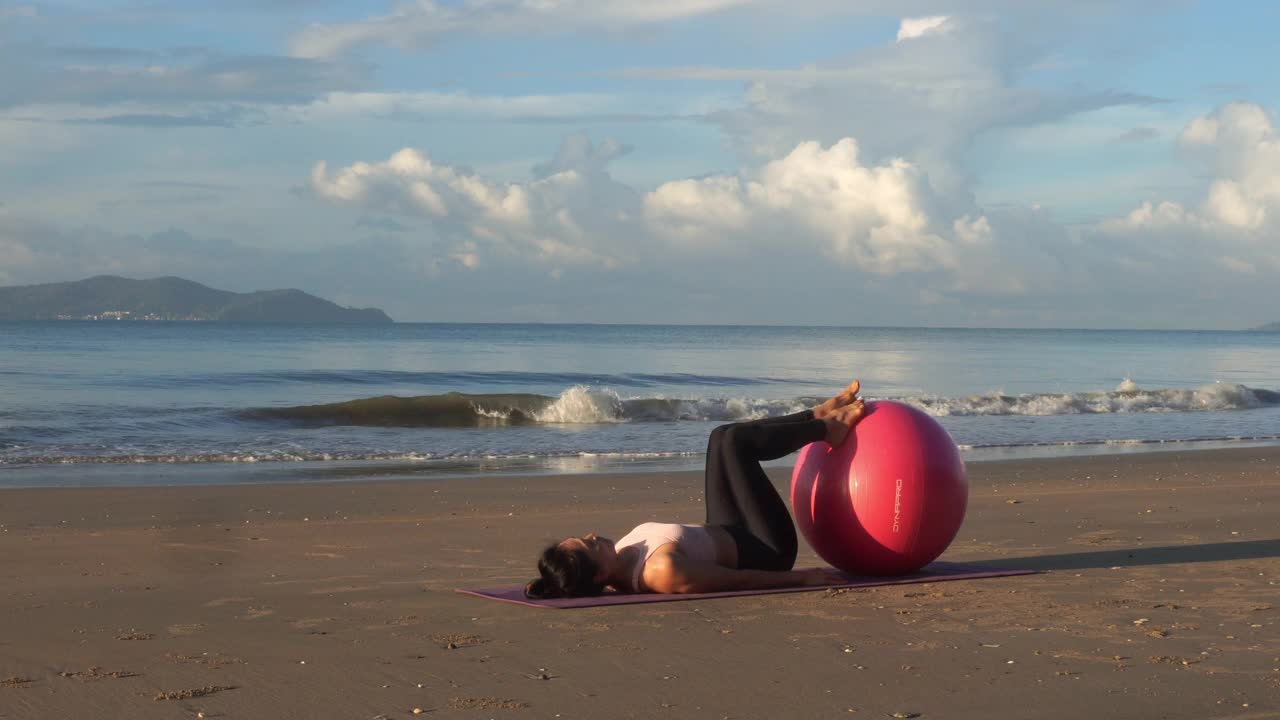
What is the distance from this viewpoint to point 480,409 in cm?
2598

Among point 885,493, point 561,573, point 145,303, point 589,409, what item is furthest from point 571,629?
point 145,303

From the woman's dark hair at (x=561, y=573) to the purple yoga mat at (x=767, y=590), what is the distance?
6 centimetres

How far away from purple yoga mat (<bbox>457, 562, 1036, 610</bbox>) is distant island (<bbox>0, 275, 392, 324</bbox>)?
108404mm

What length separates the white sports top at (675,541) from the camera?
672cm

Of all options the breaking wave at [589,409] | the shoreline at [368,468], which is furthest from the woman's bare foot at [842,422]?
the breaking wave at [589,409]

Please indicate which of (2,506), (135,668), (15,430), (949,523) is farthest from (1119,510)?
(15,430)

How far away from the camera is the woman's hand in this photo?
692 cm

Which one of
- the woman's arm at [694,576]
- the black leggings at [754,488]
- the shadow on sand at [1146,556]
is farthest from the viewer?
the shadow on sand at [1146,556]

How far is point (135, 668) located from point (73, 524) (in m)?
5.18

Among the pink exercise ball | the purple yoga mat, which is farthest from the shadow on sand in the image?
the pink exercise ball

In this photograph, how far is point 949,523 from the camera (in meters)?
6.99

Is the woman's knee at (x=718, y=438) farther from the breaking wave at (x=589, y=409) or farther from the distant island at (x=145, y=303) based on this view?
the distant island at (x=145, y=303)

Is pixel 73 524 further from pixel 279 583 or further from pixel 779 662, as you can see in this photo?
pixel 779 662

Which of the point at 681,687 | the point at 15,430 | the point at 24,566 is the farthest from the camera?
the point at 15,430
